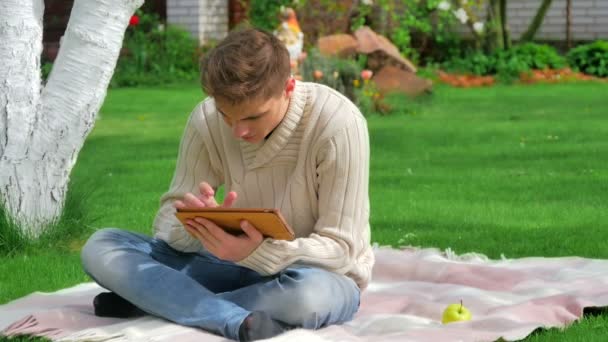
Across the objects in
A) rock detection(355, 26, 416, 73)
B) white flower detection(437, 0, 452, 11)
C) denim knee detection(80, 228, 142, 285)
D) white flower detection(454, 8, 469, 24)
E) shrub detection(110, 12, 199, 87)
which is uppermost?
denim knee detection(80, 228, 142, 285)

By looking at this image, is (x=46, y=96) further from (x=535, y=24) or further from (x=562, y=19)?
(x=562, y=19)

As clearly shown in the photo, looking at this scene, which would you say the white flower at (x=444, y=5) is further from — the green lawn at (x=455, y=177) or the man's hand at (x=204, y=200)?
the man's hand at (x=204, y=200)

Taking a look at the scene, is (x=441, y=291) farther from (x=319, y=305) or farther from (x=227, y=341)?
(x=227, y=341)

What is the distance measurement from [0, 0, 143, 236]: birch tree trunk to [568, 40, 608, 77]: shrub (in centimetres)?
1183

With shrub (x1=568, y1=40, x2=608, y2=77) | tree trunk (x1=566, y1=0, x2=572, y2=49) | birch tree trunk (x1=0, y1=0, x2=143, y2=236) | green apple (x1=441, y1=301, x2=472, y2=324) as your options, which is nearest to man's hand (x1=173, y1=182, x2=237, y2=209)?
green apple (x1=441, y1=301, x2=472, y2=324)

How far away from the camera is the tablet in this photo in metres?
3.61

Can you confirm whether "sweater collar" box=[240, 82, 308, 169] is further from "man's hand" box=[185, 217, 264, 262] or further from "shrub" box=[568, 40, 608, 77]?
"shrub" box=[568, 40, 608, 77]

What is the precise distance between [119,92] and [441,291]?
1156cm

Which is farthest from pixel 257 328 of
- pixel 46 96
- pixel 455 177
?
pixel 455 177

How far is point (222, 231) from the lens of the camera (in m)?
3.78

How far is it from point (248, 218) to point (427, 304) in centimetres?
108

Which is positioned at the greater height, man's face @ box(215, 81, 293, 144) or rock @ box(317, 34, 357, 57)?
man's face @ box(215, 81, 293, 144)

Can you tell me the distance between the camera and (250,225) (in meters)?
3.75

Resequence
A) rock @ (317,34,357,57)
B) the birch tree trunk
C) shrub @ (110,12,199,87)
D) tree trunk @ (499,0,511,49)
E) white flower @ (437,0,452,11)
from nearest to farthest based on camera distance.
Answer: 1. the birch tree trunk
2. rock @ (317,34,357,57)
3. white flower @ (437,0,452,11)
4. shrub @ (110,12,199,87)
5. tree trunk @ (499,0,511,49)
